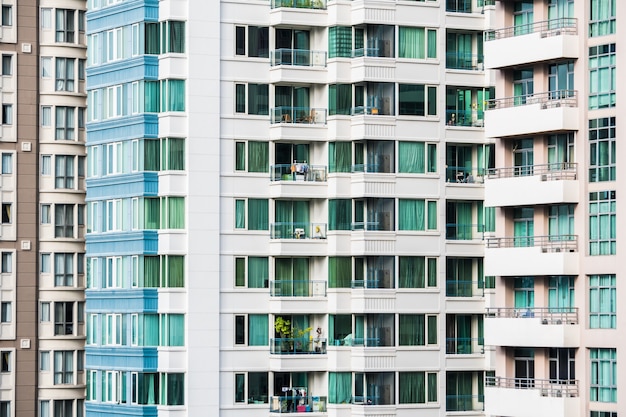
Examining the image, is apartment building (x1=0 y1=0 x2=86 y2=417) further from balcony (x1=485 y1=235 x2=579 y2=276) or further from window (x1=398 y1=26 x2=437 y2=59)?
balcony (x1=485 y1=235 x2=579 y2=276)

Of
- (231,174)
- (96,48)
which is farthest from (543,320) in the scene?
(96,48)

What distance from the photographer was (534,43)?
69.8m

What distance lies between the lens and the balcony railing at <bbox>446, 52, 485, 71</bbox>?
8244cm

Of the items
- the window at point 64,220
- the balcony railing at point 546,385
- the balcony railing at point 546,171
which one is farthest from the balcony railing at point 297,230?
the window at point 64,220

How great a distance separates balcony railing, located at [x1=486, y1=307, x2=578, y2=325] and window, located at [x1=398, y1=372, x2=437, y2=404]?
10.1m

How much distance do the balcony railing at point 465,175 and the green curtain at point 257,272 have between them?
910 centimetres

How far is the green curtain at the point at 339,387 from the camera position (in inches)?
3159

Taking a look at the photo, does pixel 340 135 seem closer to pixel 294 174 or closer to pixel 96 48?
pixel 294 174

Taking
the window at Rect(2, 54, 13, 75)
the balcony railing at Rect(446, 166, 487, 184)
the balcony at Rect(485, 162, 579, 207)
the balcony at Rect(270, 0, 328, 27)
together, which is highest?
the balcony at Rect(270, 0, 328, 27)

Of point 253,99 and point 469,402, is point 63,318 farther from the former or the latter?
point 469,402

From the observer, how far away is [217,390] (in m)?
79.1

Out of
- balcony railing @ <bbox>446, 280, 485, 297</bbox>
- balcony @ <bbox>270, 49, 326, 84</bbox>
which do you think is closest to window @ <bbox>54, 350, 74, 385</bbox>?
balcony @ <bbox>270, 49, 326, 84</bbox>

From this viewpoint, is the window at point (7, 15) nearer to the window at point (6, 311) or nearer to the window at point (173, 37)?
the window at point (173, 37)

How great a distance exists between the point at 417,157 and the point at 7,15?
22147 millimetres
